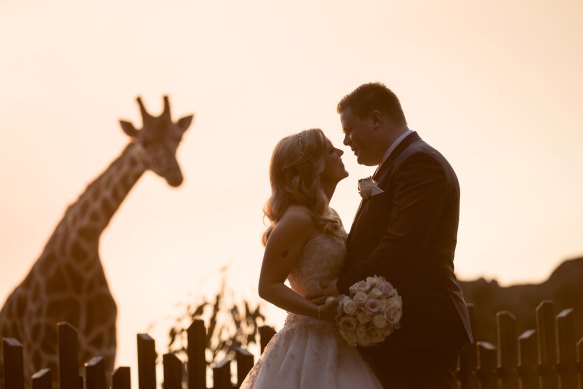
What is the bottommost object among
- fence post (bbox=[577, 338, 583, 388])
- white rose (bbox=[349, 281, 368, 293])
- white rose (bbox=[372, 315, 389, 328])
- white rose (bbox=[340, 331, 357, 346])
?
Answer: fence post (bbox=[577, 338, 583, 388])

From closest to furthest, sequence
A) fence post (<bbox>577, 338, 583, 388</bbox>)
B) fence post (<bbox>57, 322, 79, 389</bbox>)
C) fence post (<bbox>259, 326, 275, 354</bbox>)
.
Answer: fence post (<bbox>57, 322, 79, 389</bbox>) < fence post (<bbox>259, 326, 275, 354</bbox>) < fence post (<bbox>577, 338, 583, 388</bbox>)

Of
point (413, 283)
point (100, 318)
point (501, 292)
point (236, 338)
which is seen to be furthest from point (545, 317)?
point (501, 292)

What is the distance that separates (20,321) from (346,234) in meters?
6.65

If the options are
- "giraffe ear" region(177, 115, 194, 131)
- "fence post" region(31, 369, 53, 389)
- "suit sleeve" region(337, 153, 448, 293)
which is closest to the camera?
"suit sleeve" region(337, 153, 448, 293)

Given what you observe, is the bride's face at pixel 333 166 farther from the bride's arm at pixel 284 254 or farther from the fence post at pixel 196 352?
the fence post at pixel 196 352

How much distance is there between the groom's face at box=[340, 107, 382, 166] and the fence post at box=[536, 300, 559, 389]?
3.33 m

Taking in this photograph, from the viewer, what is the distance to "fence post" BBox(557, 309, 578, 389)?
9789 mm

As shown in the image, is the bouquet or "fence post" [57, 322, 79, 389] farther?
"fence post" [57, 322, 79, 389]

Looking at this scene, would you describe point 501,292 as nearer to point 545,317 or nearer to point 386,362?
point 545,317

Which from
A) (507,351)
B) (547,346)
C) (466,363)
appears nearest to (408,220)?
(466,363)

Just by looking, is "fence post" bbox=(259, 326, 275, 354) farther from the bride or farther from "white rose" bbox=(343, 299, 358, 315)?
"white rose" bbox=(343, 299, 358, 315)

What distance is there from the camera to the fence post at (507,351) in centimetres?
924

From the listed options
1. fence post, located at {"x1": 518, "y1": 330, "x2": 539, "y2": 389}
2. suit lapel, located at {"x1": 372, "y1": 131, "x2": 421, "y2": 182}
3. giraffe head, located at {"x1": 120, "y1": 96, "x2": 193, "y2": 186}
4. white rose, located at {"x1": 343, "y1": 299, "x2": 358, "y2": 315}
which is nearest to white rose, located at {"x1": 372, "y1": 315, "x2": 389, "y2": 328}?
white rose, located at {"x1": 343, "y1": 299, "x2": 358, "y2": 315}

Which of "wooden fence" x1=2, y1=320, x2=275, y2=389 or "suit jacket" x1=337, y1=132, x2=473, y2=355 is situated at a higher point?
"suit jacket" x1=337, y1=132, x2=473, y2=355
